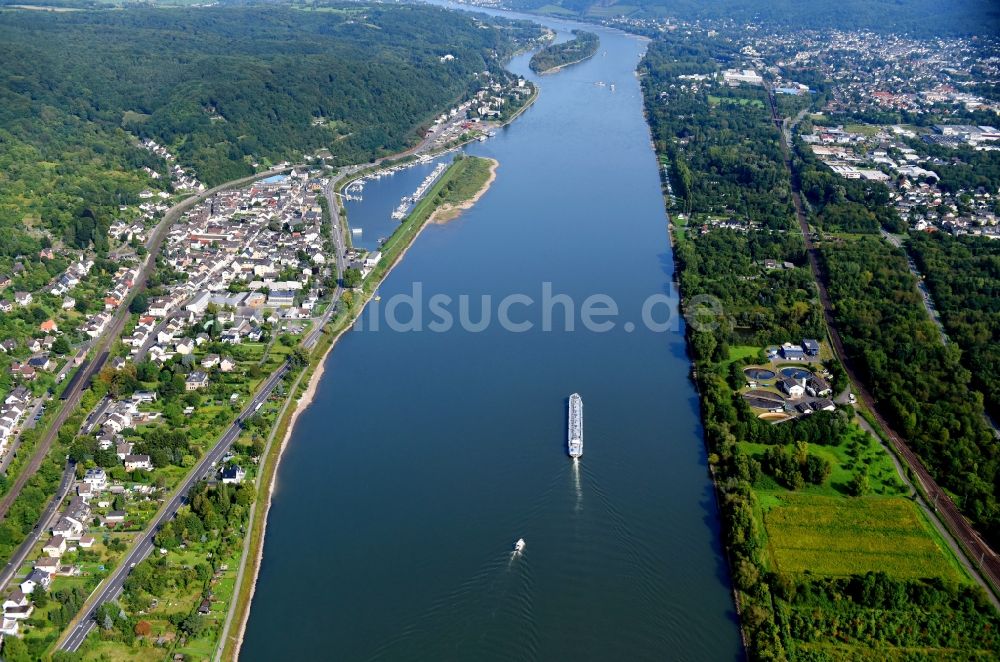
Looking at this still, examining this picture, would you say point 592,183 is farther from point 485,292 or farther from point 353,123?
point 353,123

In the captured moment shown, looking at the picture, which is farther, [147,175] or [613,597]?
[147,175]

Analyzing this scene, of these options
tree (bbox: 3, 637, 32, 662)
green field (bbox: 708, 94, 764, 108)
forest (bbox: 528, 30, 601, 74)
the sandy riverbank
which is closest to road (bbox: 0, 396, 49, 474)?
tree (bbox: 3, 637, 32, 662)

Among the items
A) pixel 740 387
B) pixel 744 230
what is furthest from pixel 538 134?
pixel 740 387

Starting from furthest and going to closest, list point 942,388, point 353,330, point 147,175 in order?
point 147,175, point 353,330, point 942,388

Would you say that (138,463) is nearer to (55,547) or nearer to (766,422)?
(55,547)

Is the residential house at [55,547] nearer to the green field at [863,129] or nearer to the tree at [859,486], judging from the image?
the tree at [859,486]

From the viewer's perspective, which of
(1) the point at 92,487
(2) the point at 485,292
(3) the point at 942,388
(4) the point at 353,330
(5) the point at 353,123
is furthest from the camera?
(5) the point at 353,123
